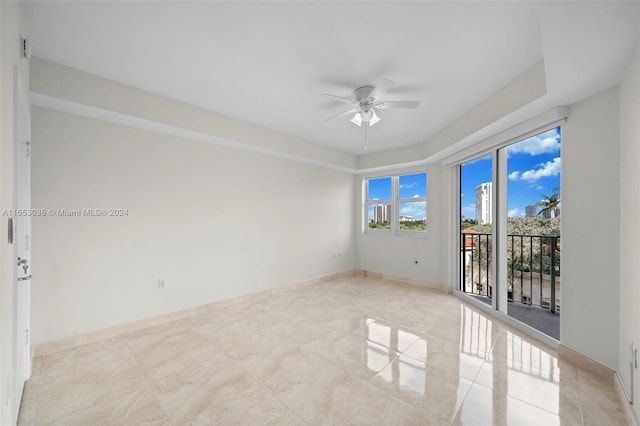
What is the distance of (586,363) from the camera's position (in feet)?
7.39

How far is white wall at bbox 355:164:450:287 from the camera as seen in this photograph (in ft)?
15.3

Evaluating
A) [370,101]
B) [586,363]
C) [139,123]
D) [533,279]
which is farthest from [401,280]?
[139,123]

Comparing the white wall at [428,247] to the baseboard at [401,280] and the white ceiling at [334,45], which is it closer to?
the baseboard at [401,280]

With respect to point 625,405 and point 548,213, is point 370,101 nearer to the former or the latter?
point 548,213

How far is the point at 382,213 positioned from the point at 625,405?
4240 millimetres

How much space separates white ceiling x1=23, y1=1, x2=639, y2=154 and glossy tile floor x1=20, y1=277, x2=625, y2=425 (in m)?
2.38

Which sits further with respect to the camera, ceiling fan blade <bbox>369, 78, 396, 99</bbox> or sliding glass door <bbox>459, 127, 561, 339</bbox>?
sliding glass door <bbox>459, 127, 561, 339</bbox>

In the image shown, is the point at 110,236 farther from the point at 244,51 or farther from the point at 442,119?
the point at 442,119

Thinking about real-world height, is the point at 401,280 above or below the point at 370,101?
below

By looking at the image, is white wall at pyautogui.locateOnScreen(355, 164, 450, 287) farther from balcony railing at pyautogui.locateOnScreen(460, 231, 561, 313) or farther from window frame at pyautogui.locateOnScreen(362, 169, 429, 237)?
balcony railing at pyautogui.locateOnScreen(460, 231, 561, 313)

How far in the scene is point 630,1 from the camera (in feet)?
4.42

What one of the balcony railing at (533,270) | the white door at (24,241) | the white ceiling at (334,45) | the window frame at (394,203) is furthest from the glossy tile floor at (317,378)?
the white ceiling at (334,45)

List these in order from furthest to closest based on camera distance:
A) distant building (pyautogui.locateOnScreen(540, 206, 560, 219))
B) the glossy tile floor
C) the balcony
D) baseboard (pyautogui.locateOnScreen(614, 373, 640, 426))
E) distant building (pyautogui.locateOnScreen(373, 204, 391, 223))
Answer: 1. distant building (pyautogui.locateOnScreen(373, 204, 391, 223))
2. the balcony
3. distant building (pyautogui.locateOnScreen(540, 206, 560, 219))
4. the glossy tile floor
5. baseboard (pyautogui.locateOnScreen(614, 373, 640, 426))

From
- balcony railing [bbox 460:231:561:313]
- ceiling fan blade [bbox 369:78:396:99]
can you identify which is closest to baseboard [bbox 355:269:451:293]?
balcony railing [bbox 460:231:561:313]
